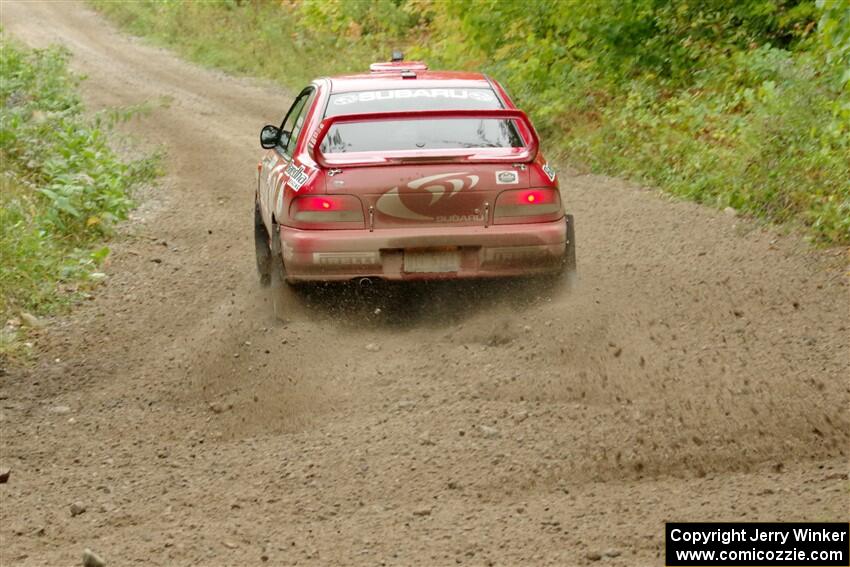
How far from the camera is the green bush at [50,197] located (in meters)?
9.78

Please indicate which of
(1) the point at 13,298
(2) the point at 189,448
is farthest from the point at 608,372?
(1) the point at 13,298

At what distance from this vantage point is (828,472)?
507 centimetres

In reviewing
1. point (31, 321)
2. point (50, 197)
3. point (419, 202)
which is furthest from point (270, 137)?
point (50, 197)

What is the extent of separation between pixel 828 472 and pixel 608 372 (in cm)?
172

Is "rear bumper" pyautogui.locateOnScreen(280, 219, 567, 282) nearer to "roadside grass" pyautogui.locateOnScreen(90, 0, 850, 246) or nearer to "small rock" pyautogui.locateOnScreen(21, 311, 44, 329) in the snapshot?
"roadside grass" pyautogui.locateOnScreen(90, 0, 850, 246)

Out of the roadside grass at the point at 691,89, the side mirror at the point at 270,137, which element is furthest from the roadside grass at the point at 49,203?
the roadside grass at the point at 691,89

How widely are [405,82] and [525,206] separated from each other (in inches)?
62.1

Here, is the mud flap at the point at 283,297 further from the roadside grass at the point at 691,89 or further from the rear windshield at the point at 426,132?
the roadside grass at the point at 691,89

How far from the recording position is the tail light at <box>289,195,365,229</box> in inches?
296

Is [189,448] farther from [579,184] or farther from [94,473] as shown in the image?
[579,184]

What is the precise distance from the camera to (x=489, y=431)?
583 cm

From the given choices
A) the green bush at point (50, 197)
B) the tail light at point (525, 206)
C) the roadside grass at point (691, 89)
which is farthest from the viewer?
the roadside grass at point (691, 89)

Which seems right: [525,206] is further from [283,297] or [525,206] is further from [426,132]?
[283,297]

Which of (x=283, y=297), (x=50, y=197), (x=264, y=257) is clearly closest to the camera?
(x=283, y=297)
